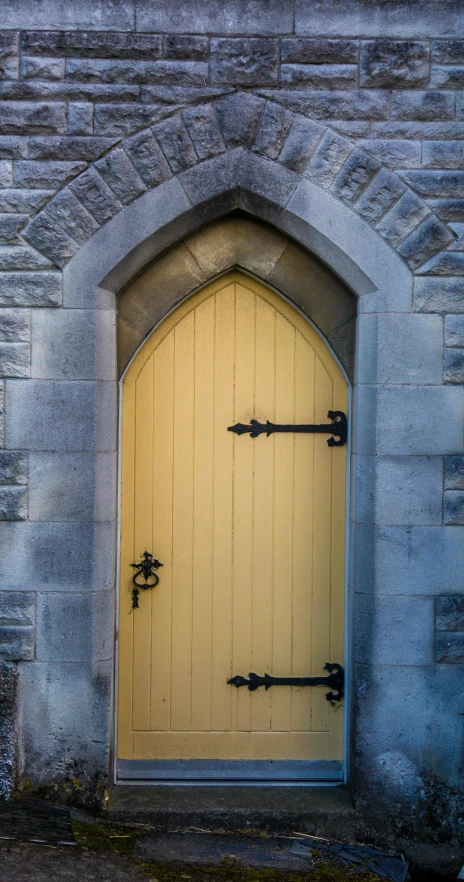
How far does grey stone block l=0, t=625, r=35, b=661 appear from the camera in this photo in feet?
13.6

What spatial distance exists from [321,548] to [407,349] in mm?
1150

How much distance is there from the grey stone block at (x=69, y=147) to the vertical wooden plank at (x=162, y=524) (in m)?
0.98

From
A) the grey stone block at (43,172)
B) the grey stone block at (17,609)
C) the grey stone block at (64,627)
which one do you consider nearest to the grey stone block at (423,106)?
the grey stone block at (43,172)

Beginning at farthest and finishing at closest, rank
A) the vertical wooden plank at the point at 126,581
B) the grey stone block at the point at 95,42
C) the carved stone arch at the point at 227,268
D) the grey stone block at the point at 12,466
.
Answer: the vertical wooden plank at the point at 126,581 → the carved stone arch at the point at 227,268 → the grey stone block at the point at 12,466 → the grey stone block at the point at 95,42

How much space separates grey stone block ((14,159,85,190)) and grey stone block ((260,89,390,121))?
3.64 feet

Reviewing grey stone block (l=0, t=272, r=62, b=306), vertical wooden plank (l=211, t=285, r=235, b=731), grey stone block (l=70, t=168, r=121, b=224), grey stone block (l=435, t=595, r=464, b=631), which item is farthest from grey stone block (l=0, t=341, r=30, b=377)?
grey stone block (l=435, t=595, r=464, b=631)

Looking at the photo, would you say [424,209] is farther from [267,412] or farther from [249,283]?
[267,412]

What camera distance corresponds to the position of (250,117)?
406cm

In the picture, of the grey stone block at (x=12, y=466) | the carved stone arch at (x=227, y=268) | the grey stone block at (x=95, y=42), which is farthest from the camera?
the carved stone arch at (x=227, y=268)

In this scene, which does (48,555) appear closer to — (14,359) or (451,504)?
(14,359)

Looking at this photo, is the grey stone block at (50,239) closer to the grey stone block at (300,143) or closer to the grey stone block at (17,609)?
the grey stone block at (300,143)

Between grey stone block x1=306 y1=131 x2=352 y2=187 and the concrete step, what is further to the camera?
the concrete step

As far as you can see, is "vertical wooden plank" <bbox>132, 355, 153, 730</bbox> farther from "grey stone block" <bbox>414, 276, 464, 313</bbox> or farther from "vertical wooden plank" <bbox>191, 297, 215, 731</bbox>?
"grey stone block" <bbox>414, 276, 464, 313</bbox>

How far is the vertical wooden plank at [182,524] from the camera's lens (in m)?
4.44
